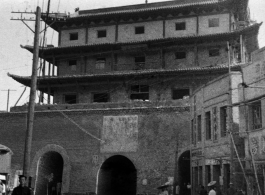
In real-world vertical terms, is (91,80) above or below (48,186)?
above

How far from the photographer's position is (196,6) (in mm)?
31938

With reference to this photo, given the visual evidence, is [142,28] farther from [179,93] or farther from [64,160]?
[64,160]

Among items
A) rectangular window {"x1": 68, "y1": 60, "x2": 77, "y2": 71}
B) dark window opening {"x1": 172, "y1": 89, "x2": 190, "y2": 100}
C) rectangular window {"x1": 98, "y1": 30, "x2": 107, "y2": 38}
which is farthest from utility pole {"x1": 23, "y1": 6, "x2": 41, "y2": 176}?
rectangular window {"x1": 68, "y1": 60, "x2": 77, "y2": 71}

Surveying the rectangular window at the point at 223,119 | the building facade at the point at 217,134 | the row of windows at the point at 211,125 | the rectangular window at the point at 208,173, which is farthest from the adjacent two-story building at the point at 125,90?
the rectangular window at the point at 223,119

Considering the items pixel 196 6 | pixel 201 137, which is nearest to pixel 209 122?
pixel 201 137

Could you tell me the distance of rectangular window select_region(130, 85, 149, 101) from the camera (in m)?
32.9

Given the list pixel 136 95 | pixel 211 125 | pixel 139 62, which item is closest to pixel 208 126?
pixel 211 125

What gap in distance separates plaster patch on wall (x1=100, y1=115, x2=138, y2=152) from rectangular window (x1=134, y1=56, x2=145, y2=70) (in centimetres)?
613

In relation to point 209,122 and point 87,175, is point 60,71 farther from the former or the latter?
point 209,122

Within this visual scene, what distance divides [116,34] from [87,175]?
12091mm

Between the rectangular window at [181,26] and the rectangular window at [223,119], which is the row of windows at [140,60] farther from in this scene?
the rectangular window at [223,119]

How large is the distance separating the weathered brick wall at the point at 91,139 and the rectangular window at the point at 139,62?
19.2 ft

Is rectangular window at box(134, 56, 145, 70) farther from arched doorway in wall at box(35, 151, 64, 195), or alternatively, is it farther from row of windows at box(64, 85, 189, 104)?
arched doorway in wall at box(35, 151, 64, 195)

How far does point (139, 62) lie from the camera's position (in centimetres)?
3375
